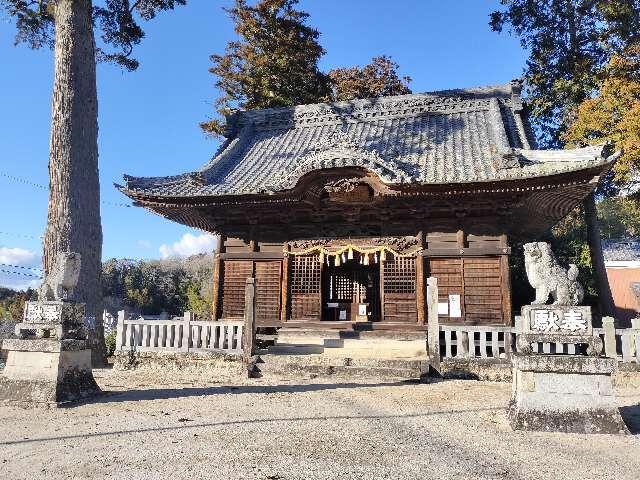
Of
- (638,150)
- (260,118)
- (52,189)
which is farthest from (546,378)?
(260,118)

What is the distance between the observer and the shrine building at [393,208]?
11.4 meters

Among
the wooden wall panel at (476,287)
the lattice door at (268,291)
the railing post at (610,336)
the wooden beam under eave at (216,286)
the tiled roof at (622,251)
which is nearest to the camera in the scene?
the railing post at (610,336)

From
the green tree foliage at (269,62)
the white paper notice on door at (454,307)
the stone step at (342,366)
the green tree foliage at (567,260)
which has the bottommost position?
the stone step at (342,366)

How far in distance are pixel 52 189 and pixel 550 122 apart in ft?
63.8

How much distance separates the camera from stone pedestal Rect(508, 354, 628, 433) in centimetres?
534

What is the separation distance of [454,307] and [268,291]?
5450mm

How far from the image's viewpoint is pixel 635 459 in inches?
175

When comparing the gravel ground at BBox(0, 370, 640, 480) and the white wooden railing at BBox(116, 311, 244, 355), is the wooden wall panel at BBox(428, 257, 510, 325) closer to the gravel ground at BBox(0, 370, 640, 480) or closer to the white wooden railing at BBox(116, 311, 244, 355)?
the gravel ground at BBox(0, 370, 640, 480)

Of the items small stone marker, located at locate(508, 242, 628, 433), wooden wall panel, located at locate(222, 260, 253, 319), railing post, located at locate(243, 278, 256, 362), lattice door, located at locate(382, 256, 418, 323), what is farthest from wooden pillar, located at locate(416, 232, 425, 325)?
small stone marker, located at locate(508, 242, 628, 433)

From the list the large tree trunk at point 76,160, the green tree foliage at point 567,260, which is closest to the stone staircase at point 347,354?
the large tree trunk at point 76,160

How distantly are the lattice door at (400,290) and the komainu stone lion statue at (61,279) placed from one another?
815 centimetres

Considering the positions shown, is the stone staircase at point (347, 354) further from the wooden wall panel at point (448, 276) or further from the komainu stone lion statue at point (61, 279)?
the komainu stone lion statue at point (61, 279)

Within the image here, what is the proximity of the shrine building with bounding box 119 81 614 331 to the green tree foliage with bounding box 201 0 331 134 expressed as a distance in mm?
8901

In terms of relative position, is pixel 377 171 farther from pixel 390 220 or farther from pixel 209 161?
pixel 209 161
